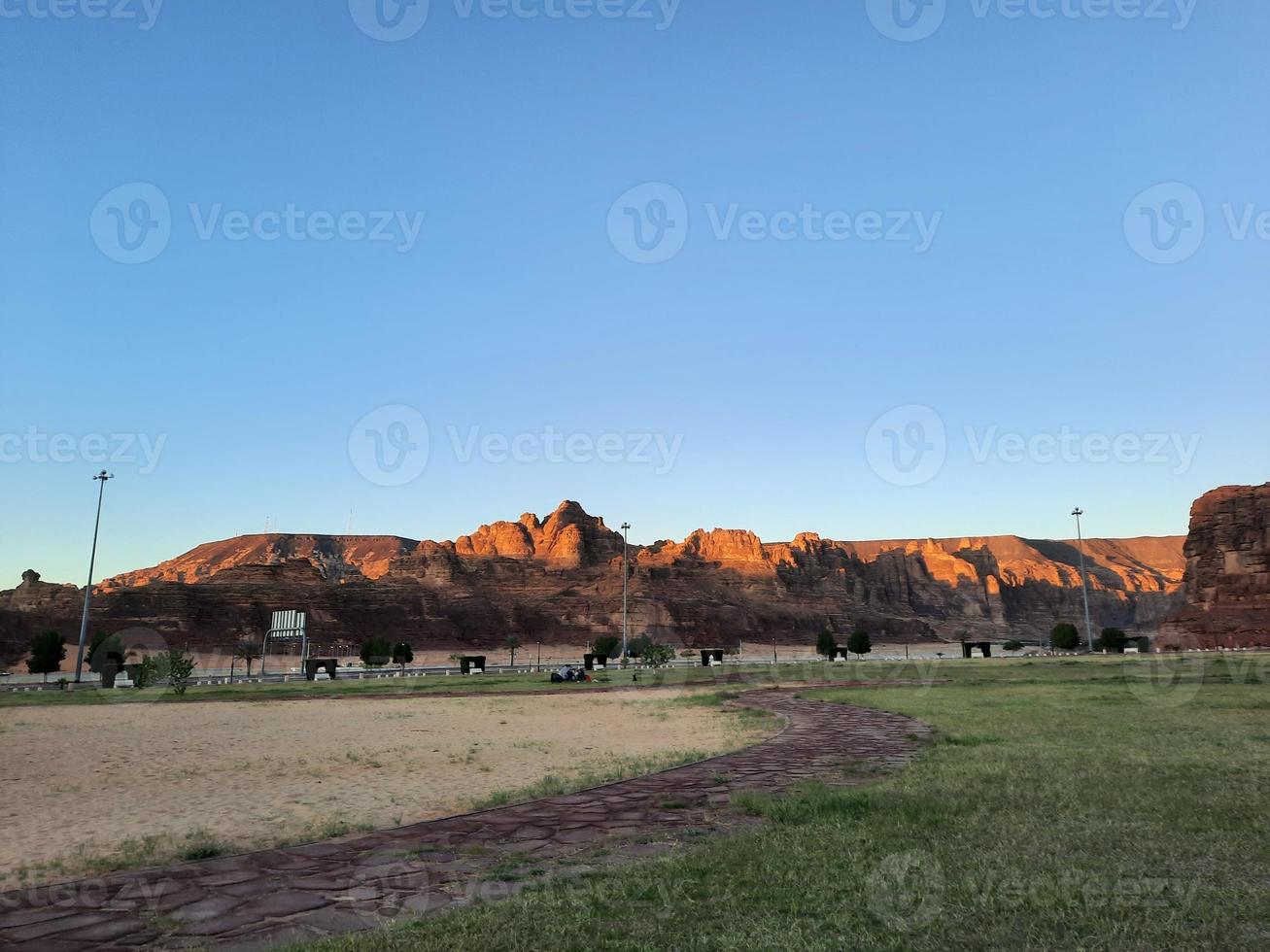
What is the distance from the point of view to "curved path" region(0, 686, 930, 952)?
4.94 m

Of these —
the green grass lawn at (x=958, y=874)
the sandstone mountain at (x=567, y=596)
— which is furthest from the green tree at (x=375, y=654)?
the green grass lawn at (x=958, y=874)

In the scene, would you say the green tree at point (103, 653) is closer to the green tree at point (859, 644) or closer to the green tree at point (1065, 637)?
the green tree at point (859, 644)

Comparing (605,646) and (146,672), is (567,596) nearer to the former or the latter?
(605,646)

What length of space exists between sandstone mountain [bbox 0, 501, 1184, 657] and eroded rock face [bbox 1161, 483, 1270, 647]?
47.2 feet

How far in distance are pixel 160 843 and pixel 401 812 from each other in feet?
7.48

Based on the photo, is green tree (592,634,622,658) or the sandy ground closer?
the sandy ground

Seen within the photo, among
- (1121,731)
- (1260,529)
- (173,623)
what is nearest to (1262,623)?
(1260,529)

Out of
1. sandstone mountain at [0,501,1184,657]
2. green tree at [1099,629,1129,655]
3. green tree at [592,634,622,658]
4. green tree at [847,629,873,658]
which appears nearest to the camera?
green tree at [592,634,622,658]

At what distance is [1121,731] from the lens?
13.3 m

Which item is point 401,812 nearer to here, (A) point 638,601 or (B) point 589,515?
(A) point 638,601

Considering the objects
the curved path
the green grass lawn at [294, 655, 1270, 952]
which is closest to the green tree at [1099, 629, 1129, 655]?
the green grass lawn at [294, 655, 1270, 952]

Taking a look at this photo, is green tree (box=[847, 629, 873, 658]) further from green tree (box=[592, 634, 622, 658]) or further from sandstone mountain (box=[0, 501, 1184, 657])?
sandstone mountain (box=[0, 501, 1184, 657])

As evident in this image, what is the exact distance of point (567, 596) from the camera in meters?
119

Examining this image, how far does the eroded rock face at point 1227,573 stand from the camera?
230 ft
